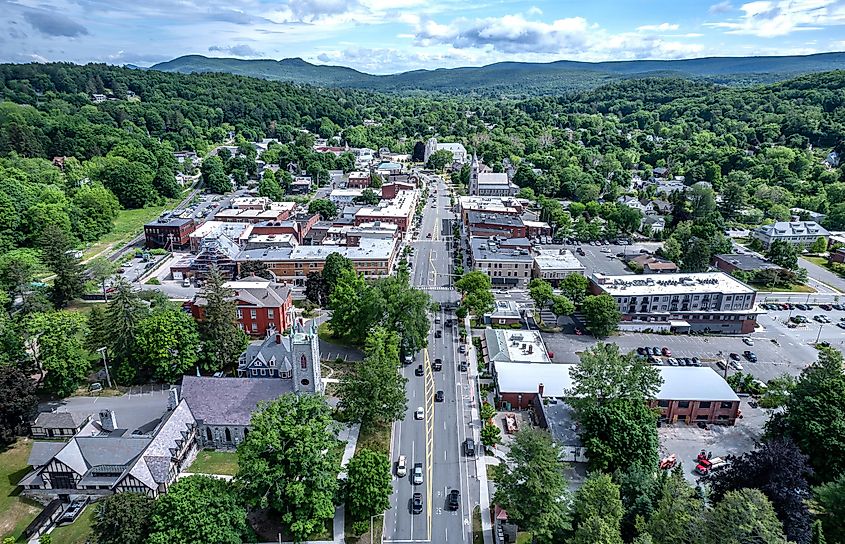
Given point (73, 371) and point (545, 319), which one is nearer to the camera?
point (73, 371)

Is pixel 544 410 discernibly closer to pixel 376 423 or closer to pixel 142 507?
pixel 376 423

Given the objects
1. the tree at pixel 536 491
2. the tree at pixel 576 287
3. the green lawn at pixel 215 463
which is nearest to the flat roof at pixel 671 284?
the tree at pixel 576 287

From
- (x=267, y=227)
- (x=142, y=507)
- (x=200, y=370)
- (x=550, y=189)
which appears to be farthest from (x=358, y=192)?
(x=142, y=507)

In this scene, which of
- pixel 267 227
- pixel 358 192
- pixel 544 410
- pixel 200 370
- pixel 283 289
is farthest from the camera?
pixel 358 192

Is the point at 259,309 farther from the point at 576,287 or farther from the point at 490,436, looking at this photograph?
the point at 576,287

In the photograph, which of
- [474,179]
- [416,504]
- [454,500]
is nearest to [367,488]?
[416,504]

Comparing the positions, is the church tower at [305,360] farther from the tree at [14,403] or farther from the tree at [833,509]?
the tree at [833,509]

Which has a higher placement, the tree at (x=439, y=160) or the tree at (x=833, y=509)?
the tree at (x=439, y=160)
